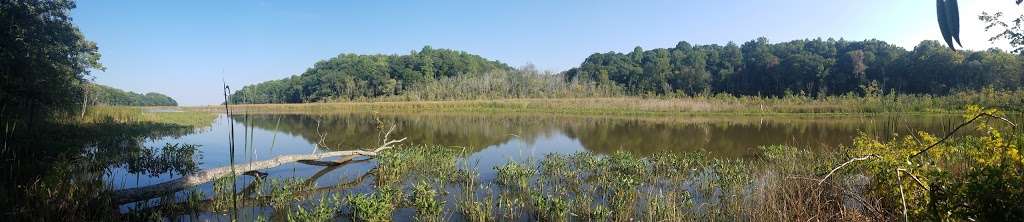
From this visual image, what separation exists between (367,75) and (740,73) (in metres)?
61.3

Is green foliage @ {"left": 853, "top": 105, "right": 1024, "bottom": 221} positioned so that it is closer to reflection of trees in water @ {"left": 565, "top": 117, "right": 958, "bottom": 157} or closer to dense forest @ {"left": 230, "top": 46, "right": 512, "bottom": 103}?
reflection of trees in water @ {"left": 565, "top": 117, "right": 958, "bottom": 157}

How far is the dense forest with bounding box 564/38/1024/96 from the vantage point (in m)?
42.3

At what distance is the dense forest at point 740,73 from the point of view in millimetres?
44250

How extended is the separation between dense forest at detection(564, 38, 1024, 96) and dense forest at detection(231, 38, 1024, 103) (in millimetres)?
97

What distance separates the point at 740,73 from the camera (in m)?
68.8

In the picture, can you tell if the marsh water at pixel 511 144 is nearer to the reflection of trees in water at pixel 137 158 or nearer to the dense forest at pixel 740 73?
the reflection of trees in water at pixel 137 158

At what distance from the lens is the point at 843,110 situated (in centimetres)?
3131

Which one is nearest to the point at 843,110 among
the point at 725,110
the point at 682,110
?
the point at 725,110

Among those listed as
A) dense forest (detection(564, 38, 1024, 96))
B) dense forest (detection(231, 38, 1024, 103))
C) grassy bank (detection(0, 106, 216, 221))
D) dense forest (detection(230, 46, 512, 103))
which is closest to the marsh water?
grassy bank (detection(0, 106, 216, 221))

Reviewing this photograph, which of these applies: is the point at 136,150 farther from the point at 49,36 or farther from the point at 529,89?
the point at 529,89

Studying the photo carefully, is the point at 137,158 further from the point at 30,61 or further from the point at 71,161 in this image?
the point at 30,61

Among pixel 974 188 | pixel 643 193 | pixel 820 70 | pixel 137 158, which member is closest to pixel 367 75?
pixel 820 70

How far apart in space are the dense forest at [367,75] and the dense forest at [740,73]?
24 centimetres

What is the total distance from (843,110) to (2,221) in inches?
1441
